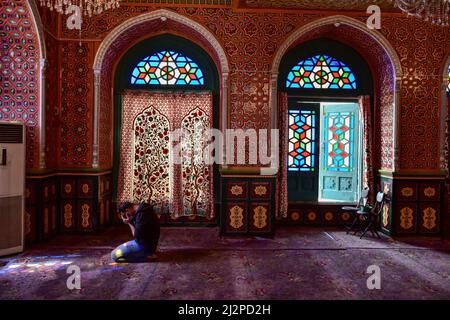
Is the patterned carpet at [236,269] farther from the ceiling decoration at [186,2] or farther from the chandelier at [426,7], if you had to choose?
the ceiling decoration at [186,2]

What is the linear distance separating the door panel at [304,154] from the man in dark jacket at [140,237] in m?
3.02

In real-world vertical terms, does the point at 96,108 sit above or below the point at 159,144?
above

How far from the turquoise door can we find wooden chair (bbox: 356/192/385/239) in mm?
591

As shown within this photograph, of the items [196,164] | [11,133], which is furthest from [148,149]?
[11,133]

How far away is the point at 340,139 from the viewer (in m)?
6.87

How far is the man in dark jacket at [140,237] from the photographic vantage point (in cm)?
440

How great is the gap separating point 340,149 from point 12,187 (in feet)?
17.5

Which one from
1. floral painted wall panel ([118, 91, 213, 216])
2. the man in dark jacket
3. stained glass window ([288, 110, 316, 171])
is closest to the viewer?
the man in dark jacket

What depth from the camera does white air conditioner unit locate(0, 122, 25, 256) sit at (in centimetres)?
453

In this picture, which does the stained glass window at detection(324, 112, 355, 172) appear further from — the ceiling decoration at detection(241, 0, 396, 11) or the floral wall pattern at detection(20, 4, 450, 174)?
the ceiling decoration at detection(241, 0, 396, 11)

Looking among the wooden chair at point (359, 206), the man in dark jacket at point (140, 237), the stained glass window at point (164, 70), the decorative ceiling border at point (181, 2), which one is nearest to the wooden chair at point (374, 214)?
the wooden chair at point (359, 206)

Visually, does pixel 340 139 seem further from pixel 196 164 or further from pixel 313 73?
pixel 196 164

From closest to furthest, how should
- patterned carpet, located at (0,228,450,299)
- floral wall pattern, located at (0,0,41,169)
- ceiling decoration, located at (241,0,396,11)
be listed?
patterned carpet, located at (0,228,450,299) < floral wall pattern, located at (0,0,41,169) < ceiling decoration, located at (241,0,396,11)

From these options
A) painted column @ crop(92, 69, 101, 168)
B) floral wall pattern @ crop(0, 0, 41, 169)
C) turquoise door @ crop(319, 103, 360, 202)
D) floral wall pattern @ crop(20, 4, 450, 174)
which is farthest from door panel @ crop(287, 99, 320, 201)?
floral wall pattern @ crop(0, 0, 41, 169)
